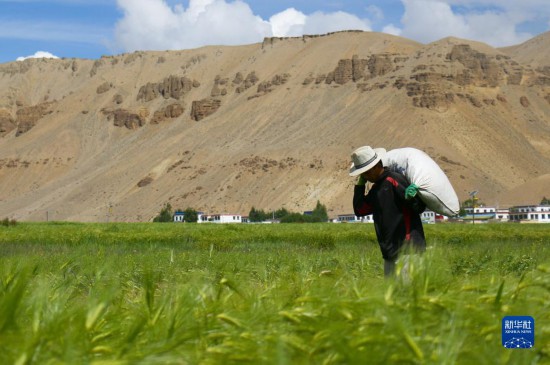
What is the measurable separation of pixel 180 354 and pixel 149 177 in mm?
127275

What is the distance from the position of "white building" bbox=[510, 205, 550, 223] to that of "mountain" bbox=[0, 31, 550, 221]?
30.7ft

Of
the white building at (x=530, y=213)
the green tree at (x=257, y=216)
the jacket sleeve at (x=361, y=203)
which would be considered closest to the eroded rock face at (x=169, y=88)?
the green tree at (x=257, y=216)

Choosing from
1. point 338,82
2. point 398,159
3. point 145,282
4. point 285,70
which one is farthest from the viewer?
point 285,70

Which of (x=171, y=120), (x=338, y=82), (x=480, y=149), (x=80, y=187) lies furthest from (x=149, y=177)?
(x=480, y=149)

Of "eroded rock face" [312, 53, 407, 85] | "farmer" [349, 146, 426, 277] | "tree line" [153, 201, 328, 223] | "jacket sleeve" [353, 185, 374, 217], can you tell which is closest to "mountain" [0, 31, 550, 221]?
"eroded rock face" [312, 53, 407, 85]

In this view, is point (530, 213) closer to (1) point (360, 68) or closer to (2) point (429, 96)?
(2) point (429, 96)

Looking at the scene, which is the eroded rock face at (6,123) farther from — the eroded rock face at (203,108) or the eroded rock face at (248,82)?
the eroded rock face at (248,82)

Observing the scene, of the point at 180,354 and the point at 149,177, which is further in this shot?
the point at 149,177

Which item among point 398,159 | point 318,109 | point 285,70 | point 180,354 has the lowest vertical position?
point 180,354

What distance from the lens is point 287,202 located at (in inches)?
4363

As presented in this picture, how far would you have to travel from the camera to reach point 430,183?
7.84 meters

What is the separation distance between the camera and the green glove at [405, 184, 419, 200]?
7742mm

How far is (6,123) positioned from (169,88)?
122 ft

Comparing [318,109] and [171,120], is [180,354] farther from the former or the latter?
[171,120]
